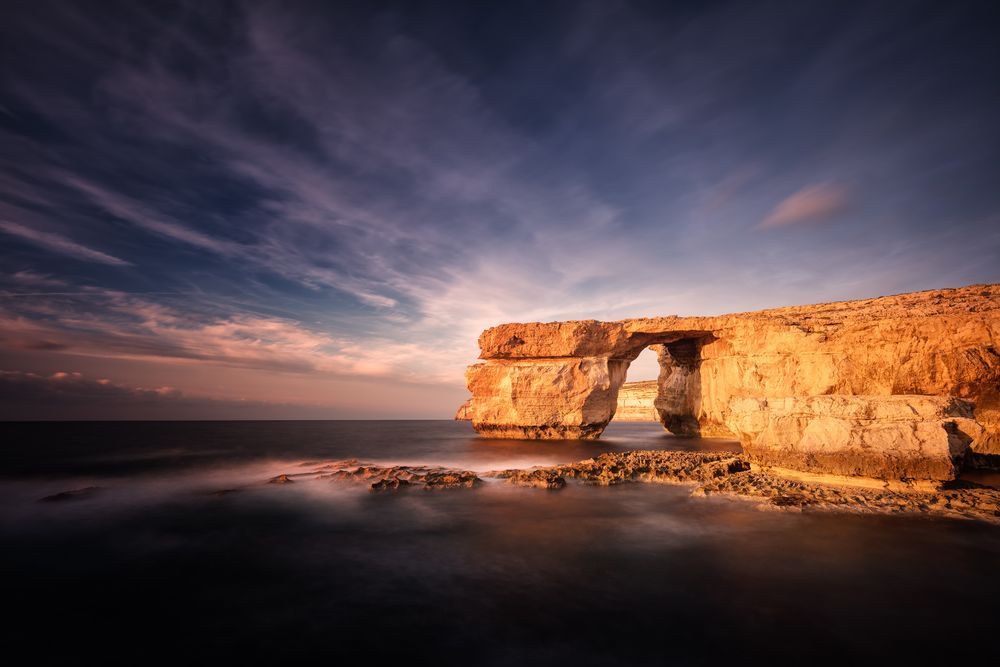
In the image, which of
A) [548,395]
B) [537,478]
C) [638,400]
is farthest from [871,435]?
[638,400]

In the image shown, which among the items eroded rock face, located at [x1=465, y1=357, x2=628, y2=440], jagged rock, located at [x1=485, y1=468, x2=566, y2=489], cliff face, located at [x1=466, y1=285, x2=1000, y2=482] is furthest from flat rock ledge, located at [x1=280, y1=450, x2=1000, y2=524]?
eroded rock face, located at [x1=465, y1=357, x2=628, y2=440]

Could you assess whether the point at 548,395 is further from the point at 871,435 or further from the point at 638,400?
the point at 638,400

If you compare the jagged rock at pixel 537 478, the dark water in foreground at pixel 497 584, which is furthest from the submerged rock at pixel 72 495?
the jagged rock at pixel 537 478

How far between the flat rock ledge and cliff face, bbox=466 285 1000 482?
2.24 m

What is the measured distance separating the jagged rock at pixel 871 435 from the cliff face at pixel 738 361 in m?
1.89

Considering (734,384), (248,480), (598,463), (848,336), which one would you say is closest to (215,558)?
(248,480)

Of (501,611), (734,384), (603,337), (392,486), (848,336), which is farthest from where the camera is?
(603,337)

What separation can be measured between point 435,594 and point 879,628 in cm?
476

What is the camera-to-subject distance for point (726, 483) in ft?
33.1

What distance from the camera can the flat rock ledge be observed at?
804cm

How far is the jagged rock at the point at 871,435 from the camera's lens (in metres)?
8.80

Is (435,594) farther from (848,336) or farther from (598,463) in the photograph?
(848,336)

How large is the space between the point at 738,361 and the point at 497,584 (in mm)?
21396

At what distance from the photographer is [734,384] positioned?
22281 millimetres
